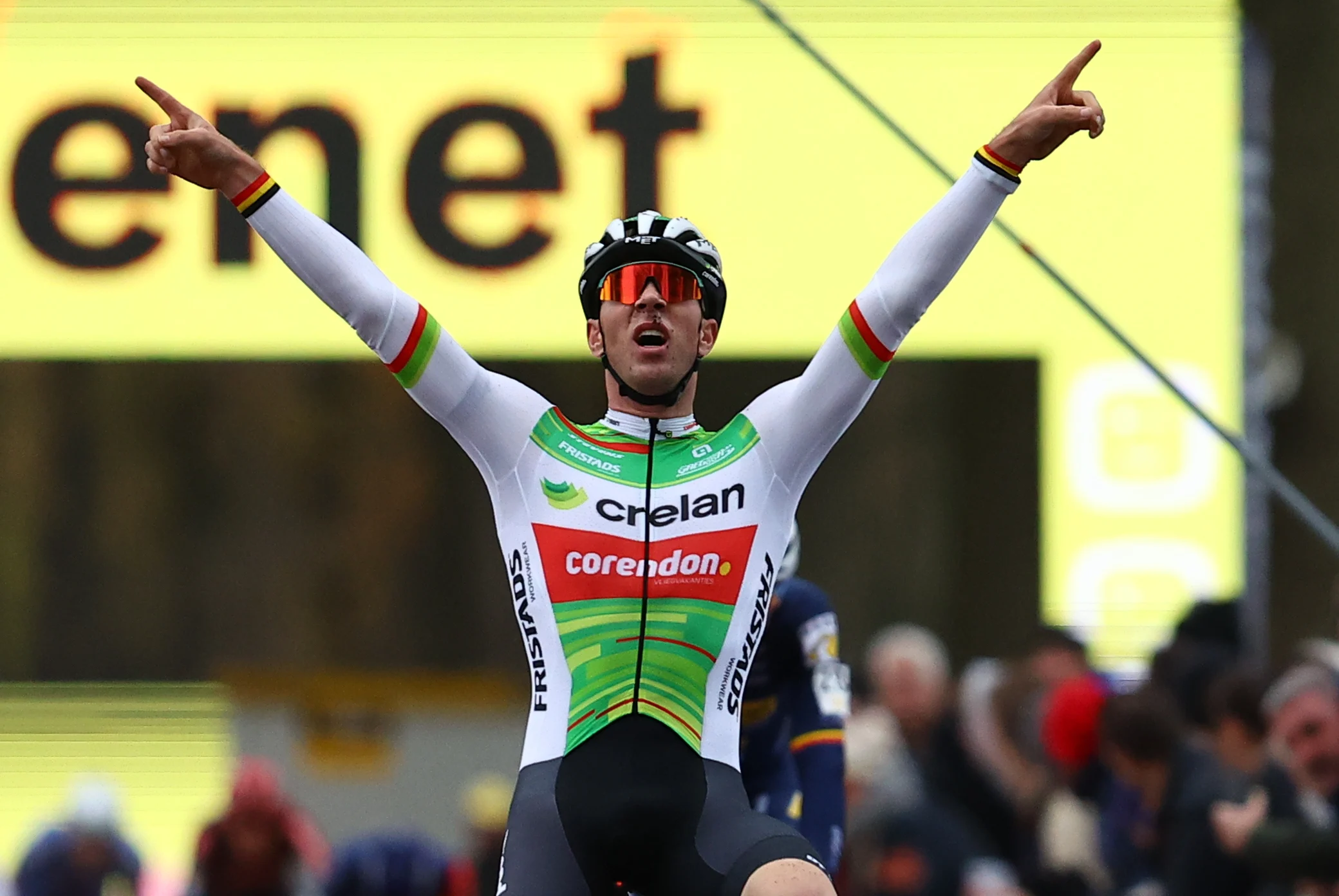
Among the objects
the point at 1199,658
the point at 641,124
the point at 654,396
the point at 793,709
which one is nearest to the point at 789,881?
the point at 654,396

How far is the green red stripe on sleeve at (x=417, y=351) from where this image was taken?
5.46 m

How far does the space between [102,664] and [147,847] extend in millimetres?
8651

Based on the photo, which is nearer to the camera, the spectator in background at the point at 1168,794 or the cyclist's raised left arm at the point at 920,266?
the cyclist's raised left arm at the point at 920,266

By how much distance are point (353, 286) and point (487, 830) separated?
20.3 ft

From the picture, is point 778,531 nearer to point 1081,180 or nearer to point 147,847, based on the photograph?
point 1081,180

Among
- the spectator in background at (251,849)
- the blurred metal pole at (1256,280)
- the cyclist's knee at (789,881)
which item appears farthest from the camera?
the blurred metal pole at (1256,280)

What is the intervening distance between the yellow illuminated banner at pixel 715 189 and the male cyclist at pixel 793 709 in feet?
19.7

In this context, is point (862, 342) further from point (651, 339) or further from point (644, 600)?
point (644, 600)

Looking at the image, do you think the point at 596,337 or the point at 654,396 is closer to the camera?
the point at 654,396

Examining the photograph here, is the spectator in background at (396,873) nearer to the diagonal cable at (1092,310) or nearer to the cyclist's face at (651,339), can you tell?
the diagonal cable at (1092,310)

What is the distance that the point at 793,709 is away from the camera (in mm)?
7586

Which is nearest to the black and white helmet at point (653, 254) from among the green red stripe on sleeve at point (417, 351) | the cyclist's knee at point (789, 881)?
the green red stripe on sleeve at point (417, 351)

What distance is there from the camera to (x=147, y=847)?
14.9 meters

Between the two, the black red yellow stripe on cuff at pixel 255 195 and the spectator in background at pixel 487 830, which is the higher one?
the black red yellow stripe on cuff at pixel 255 195
